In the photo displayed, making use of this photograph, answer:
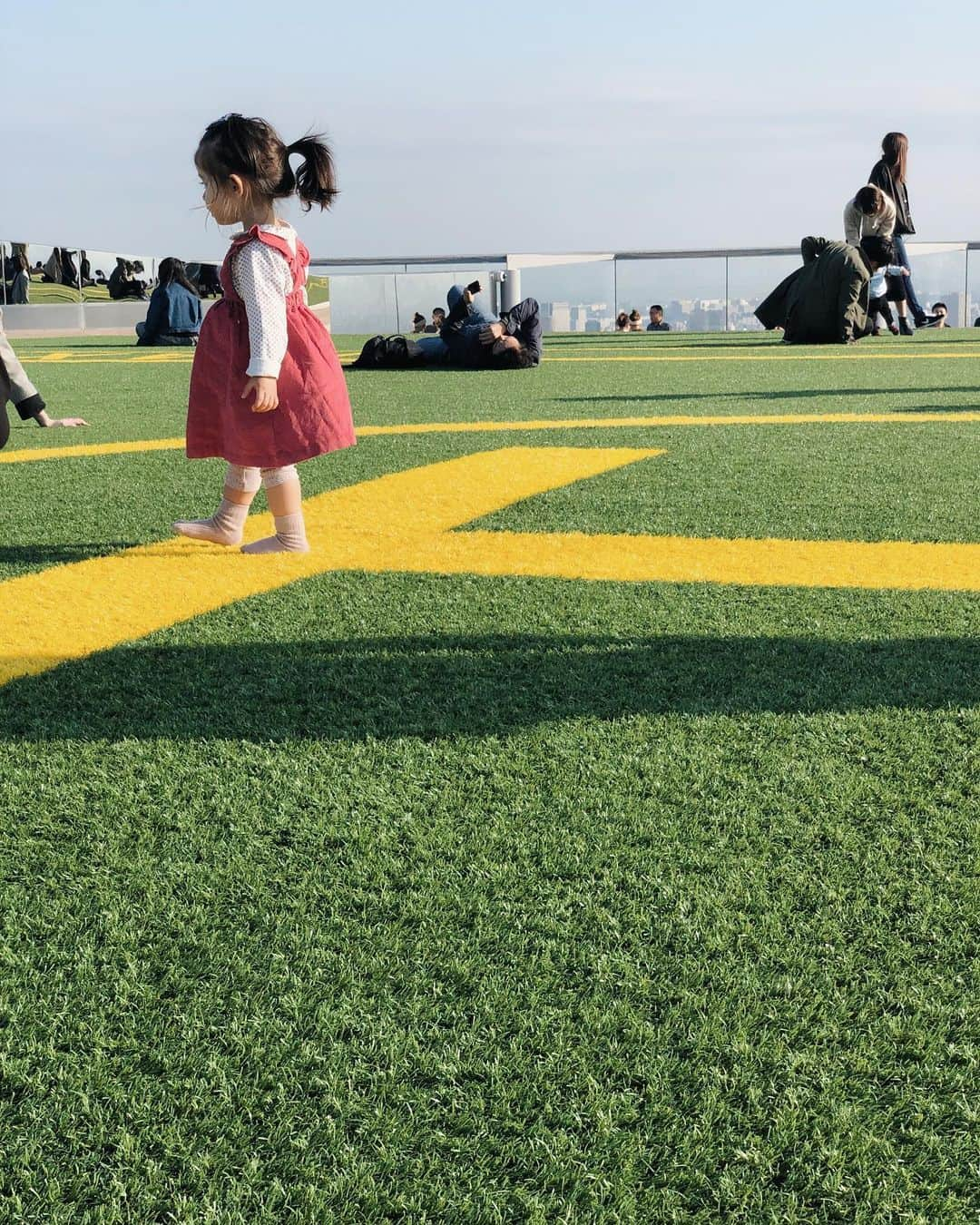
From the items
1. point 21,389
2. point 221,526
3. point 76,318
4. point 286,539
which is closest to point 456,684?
point 286,539

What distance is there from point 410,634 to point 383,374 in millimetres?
9009

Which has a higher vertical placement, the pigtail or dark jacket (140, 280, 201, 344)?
dark jacket (140, 280, 201, 344)

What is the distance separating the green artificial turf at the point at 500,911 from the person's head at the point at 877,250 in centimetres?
1148

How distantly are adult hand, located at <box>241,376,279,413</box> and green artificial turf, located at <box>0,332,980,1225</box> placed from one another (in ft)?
1.72

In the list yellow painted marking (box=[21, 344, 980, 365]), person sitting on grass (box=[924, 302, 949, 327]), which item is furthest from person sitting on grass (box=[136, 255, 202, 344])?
person sitting on grass (box=[924, 302, 949, 327])

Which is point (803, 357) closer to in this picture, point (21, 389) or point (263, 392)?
point (21, 389)

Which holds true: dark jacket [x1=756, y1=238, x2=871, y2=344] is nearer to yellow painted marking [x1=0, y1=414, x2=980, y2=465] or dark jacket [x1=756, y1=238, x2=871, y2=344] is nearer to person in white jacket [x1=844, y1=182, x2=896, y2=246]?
person in white jacket [x1=844, y1=182, x2=896, y2=246]

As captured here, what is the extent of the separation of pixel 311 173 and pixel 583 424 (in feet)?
11.6

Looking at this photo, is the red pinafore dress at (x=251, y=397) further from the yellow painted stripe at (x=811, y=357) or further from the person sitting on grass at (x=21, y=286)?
the person sitting on grass at (x=21, y=286)

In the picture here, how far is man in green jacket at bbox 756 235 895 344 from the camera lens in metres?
13.5

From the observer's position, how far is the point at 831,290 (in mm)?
13914

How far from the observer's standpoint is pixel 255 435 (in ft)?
11.9

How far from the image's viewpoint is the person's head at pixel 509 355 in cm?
1176

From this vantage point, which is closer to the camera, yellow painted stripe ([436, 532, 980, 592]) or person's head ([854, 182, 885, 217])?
yellow painted stripe ([436, 532, 980, 592])
